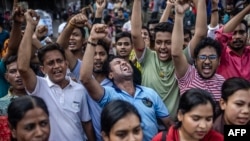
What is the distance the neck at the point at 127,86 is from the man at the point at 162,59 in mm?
364

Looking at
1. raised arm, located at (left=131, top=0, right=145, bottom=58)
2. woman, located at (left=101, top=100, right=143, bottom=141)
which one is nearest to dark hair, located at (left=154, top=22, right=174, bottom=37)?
raised arm, located at (left=131, top=0, right=145, bottom=58)

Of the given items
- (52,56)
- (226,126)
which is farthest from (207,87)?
(52,56)

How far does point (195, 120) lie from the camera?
2.71 metres

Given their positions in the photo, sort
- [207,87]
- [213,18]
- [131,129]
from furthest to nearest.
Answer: [213,18] → [207,87] → [131,129]

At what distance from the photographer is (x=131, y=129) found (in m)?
2.42

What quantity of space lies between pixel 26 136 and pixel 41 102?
28 cm

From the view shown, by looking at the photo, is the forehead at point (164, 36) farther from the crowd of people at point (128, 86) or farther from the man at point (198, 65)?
the man at point (198, 65)

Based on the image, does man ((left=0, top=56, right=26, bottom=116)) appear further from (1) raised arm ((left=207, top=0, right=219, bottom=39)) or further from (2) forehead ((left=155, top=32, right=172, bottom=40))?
(1) raised arm ((left=207, top=0, right=219, bottom=39))

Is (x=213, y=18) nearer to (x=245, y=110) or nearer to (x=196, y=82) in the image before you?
(x=196, y=82)

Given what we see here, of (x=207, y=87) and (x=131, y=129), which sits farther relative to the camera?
(x=207, y=87)

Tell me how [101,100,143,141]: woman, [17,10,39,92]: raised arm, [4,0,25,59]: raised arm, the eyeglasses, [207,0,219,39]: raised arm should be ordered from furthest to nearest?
[207,0,219,39]: raised arm → [4,0,25,59]: raised arm → the eyeglasses → [17,10,39,92]: raised arm → [101,100,143,141]: woman

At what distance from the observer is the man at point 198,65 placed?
339 centimetres

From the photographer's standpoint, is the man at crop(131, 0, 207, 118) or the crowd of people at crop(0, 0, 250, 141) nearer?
the crowd of people at crop(0, 0, 250, 141)

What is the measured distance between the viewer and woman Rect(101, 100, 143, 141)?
7.92 feet
